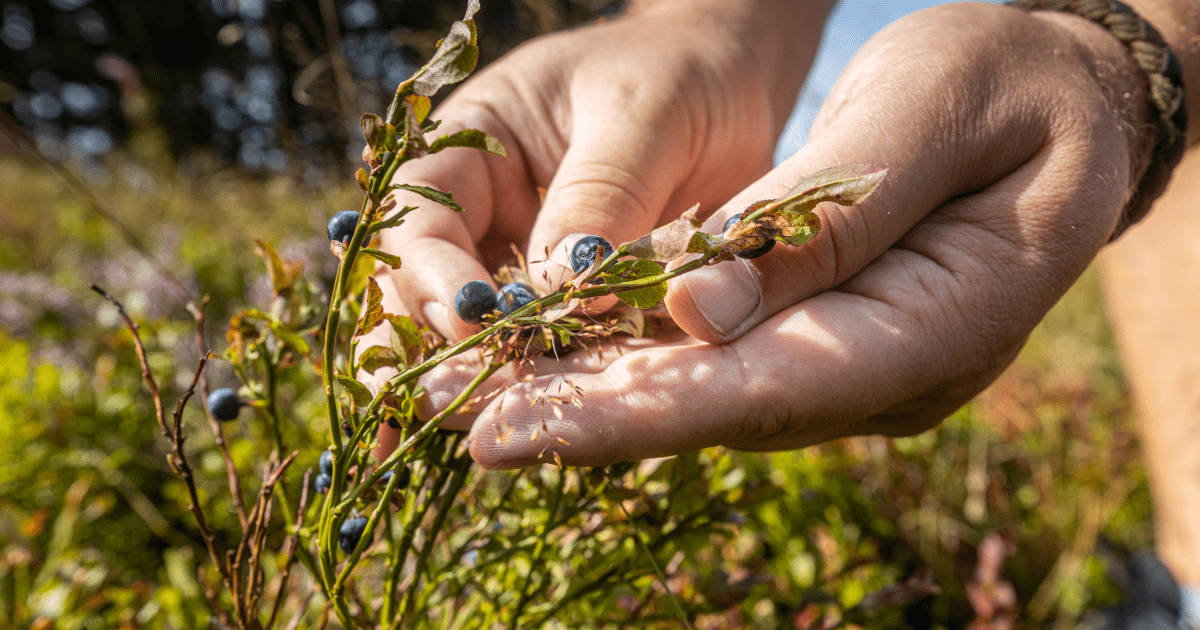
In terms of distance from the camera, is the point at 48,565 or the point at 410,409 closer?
the point at 410,409

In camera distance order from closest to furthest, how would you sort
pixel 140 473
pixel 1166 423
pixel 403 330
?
pixel 403 330
pixel 140 473
pixel 1166 423

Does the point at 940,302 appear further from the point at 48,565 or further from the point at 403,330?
the point at 48,565

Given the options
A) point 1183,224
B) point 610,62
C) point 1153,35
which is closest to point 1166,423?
point 1183,224

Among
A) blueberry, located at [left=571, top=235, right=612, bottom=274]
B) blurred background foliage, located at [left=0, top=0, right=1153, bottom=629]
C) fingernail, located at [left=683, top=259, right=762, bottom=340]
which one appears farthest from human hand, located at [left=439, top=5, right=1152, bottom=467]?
blurred background foliage, located at [left=0, top=0, right=1153, bottom=629]

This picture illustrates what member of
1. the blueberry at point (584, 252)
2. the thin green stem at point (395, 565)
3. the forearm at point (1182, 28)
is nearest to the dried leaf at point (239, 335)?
the thin green stem at point (395, 565)

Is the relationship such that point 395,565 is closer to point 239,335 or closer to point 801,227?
point 239,335

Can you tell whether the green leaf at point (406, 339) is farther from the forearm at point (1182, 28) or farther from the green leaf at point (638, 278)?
the forearm at point (1182, 28)

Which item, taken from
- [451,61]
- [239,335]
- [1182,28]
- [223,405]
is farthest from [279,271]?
[1182,28]
